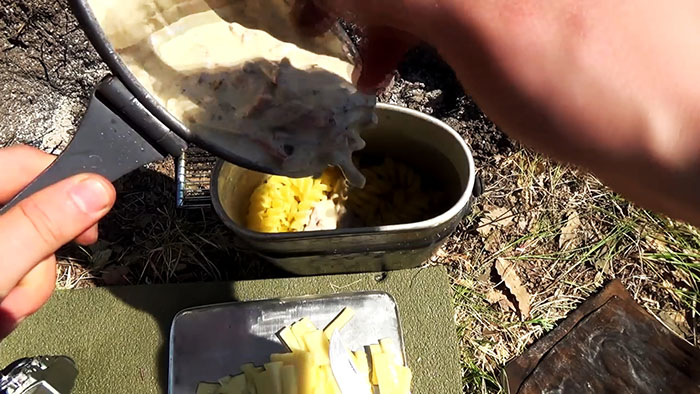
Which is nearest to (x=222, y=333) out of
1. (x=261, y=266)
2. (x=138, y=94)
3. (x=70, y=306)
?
(x=261, y=266)

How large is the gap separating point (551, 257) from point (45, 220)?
3.53ft

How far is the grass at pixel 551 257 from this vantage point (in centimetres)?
127

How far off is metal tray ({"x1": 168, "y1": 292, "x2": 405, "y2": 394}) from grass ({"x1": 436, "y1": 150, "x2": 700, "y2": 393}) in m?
0.20

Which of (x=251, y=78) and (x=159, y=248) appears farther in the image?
(x=159, y=248)

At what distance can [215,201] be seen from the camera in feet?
3.44

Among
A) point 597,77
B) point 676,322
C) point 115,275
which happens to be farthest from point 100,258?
point 676,322

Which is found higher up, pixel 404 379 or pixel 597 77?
pixel 597 77

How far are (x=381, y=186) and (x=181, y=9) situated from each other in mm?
613

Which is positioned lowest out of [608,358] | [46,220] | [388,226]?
[608,358]

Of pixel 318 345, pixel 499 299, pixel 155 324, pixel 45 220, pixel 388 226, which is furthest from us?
pixel 499 299

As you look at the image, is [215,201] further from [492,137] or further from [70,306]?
[492,137]

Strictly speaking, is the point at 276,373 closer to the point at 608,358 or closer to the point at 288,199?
the point at 288,199

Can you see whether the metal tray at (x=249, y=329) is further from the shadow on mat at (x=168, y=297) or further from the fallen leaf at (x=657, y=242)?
the fallen leaf at (x=657, y=242)

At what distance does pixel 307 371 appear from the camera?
3.51ft
